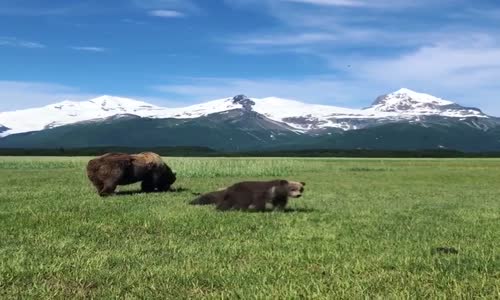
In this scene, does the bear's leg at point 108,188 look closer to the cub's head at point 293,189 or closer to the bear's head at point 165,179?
the bear's head at point 165,179

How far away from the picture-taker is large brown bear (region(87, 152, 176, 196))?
26.3 metres

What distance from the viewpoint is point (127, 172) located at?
2692 centimetres

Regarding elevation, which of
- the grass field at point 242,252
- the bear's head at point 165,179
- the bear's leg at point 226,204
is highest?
the bear's head at point 165,179

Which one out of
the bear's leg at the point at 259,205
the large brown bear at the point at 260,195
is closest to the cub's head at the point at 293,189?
the large brown bear at the point at 260,195

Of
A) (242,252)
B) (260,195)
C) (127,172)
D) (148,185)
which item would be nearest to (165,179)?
(148,185)

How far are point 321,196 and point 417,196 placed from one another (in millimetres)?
5554

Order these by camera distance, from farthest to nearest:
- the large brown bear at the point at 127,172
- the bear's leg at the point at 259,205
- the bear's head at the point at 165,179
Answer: the bear's head at the point at 165,179, the large brown bear at the point at 127,172, the bear's leg at the point at 259,205

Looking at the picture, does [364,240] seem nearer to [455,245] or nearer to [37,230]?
[455,245]

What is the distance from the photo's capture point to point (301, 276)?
9.38 meters

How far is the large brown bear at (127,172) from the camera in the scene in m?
26.3

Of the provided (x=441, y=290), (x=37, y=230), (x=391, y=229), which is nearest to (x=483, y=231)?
(x=391, y=229)

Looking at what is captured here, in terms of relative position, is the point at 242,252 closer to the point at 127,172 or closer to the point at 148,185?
the point at 127,172

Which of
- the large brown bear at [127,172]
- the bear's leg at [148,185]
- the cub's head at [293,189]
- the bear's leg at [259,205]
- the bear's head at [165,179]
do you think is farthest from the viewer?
the bear's head at [165,179]

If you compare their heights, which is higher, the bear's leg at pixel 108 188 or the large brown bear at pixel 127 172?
the large brown bear at pixel 127 172
